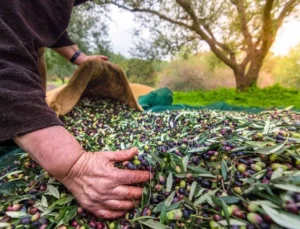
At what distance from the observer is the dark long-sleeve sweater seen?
2.02 feet

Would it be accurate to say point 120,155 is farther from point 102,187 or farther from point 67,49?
point 67,49

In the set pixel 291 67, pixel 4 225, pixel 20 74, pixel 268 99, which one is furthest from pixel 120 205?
pixel 291 67

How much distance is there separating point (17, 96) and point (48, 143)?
136mm

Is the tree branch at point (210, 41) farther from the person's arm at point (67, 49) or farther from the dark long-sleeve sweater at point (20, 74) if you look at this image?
the dark long-sleeve sweater at point (20, 74)

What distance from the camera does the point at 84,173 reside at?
0.62 meters

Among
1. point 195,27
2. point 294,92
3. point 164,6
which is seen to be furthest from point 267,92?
point 164,6

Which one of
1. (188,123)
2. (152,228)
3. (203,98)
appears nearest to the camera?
(152,228)

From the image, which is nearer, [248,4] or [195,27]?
[248,4]

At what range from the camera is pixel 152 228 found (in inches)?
21.9

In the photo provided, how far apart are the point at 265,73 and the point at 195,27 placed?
3.45 m

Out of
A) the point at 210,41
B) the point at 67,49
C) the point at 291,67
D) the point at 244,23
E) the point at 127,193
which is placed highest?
the point at 244,23

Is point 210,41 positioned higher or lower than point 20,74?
higher

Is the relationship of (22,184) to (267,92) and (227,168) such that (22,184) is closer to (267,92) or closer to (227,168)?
(227,168)

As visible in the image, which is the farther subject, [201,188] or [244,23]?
[244,23]
